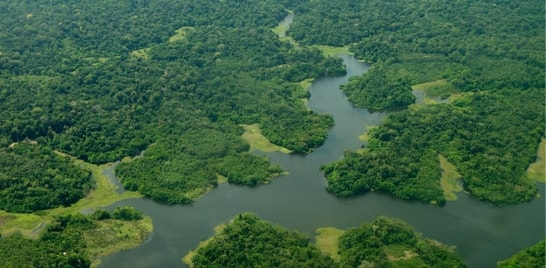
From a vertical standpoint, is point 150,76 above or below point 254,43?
below

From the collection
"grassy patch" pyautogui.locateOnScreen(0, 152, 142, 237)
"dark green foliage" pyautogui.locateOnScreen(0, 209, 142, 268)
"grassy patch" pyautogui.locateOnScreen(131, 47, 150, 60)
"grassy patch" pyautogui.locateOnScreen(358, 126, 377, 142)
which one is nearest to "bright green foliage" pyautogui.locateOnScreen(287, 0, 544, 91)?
"grassy patch" pyautogui.locateOnScreen(358, 126, 377, 142)

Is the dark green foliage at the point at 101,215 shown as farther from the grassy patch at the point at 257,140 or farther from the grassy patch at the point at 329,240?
the grassy patch at the point at 257,140

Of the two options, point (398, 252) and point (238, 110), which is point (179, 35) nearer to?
point (238, 110)

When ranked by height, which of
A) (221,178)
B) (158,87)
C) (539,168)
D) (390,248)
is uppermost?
(158,87)

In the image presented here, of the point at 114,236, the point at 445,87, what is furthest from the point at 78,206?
the point at 445,87

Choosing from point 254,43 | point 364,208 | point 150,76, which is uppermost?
point 254,43

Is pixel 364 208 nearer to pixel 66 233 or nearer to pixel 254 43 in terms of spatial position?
pixel 66 233

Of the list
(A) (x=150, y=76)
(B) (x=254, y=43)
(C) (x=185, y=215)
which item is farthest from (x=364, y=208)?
(B) (x=254, y=43)
